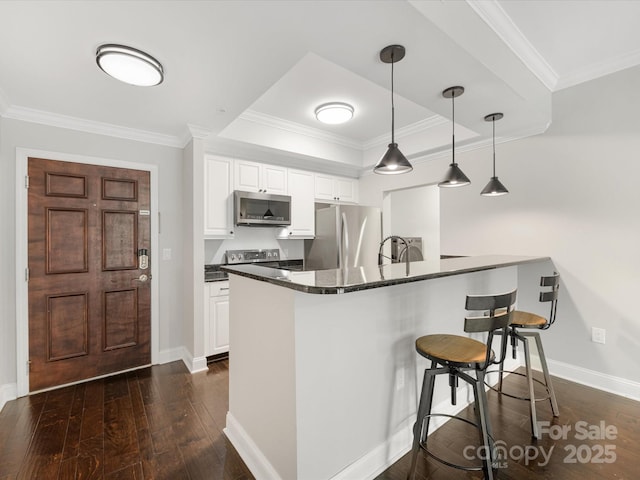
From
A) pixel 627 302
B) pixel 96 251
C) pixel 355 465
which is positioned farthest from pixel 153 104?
pixel 627 302

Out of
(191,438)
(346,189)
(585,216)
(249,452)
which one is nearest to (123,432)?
(191,438)

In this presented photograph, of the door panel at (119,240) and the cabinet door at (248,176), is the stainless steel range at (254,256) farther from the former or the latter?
the door panel at (119,240)

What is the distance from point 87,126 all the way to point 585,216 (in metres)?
4.62

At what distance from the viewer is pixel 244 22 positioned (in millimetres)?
1541

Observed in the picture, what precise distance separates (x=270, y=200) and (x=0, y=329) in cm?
264

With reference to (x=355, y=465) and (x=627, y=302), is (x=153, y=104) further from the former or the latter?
(x=627, y=302)

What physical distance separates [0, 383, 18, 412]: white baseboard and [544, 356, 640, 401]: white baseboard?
4.73m

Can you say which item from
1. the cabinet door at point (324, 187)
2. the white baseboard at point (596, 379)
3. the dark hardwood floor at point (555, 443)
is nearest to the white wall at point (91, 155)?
the cabinet door at point (324, 187)

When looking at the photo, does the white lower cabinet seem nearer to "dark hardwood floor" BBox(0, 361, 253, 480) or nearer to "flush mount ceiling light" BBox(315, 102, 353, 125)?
"dark hardwood floor" BBox(0, 361, 253, 480)

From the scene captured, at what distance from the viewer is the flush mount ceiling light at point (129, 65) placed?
1760mm

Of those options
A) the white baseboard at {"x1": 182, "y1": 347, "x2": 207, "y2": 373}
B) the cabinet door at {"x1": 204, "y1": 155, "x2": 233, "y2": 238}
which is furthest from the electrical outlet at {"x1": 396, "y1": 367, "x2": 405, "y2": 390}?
the cabinet door at {"x1": 204, "y1": 155, "x2": 233, "y2": 238}

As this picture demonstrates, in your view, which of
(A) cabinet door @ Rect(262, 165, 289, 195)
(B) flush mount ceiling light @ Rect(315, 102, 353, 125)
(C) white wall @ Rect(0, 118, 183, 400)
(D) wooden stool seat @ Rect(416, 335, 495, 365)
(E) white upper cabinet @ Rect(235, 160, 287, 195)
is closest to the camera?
(D) wooden stool seat @ Rect(416, 335, 495, 365)

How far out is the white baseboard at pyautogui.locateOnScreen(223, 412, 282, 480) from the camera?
5.08 feet

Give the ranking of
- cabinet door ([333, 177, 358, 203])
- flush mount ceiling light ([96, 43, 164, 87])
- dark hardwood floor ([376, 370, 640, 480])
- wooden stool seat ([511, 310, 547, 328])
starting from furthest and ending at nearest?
cabinet door ([333, 177, 358, 203]) → wooden stool seat ([511, 310, 547, 328]) → flush mount ceiling light ([96, 43, 164, 87]) → dark hardwood floor ([376, 370, 640, 480])
